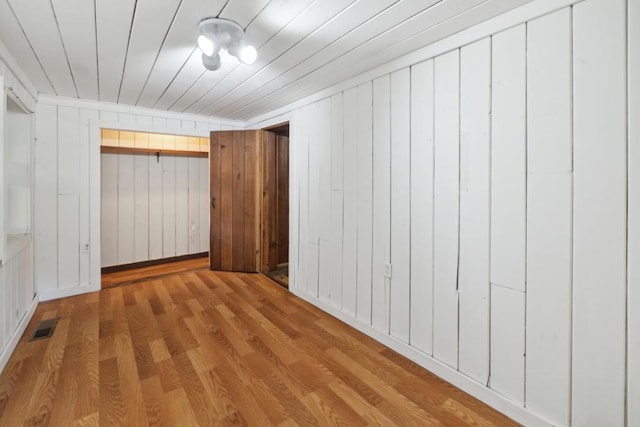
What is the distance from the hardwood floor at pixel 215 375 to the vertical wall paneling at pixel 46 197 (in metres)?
0.47

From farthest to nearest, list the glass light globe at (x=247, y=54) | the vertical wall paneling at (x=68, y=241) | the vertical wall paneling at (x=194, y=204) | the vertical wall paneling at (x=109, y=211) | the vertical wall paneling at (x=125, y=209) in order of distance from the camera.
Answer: the vertical wall paneling at (x=194, y=204) → the vertical wall paneling at (x=125, y=209) → the vertical wall paneling at (x=109, y=211) → the vertical wall paneling at (x=68, y=241) → the glass light globe at (x=247, y=54)

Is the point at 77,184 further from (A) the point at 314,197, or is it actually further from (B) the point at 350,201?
(B) the point at 350,201

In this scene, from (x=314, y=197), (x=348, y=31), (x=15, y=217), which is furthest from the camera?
(x=314, y=197)

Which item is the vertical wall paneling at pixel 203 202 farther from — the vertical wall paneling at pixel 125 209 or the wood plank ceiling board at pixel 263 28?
the wood plank ceiling board at pixel 263 28

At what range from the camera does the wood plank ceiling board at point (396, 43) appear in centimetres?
154

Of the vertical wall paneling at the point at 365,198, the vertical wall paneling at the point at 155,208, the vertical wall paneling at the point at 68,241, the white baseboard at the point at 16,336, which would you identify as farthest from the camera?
the vertical wall paneling at the point at 155,208

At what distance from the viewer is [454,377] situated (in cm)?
182

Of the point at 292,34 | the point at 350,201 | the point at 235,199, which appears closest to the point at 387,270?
the point at 350,201

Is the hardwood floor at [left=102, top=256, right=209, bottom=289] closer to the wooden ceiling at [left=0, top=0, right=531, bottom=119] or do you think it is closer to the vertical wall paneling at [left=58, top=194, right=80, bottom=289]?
the vertical wall paneling at [left=58, top=194, right=80, bottom=289]

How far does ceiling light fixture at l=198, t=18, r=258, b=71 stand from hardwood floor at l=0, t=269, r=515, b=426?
202 centimetres

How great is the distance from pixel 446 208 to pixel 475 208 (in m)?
0.18

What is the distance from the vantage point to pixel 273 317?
2.73 metres

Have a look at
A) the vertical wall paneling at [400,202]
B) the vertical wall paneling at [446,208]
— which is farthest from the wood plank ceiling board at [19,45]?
the vertical wall paneling at [446,208]

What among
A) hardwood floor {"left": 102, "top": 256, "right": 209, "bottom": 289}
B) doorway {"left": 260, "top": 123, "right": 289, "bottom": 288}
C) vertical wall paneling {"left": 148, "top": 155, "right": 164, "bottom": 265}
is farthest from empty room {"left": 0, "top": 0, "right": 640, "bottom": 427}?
vertical wall paneling {"left": 148, "top": 155, "right": 164, "bottom": 265}
